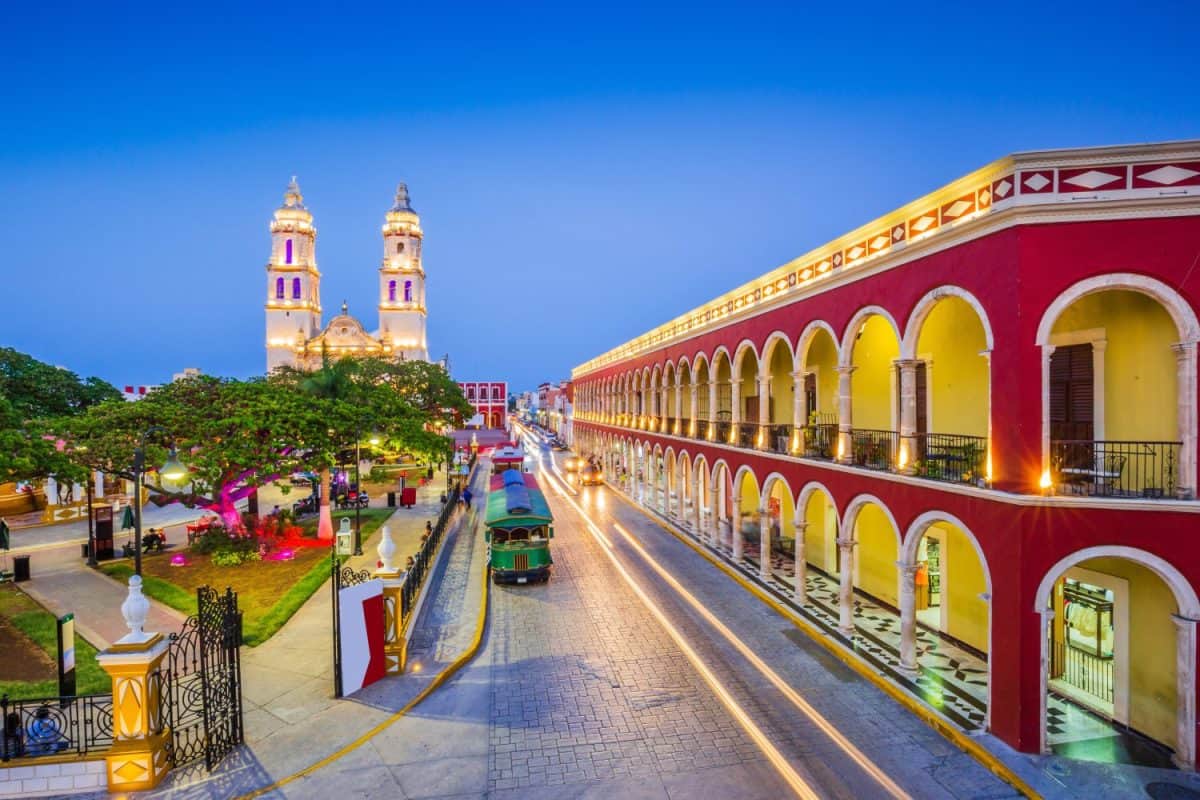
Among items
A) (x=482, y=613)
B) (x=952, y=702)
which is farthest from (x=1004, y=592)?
(x=482, y=613)

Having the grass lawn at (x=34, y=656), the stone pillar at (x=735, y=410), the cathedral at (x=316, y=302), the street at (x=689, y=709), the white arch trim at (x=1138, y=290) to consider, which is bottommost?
the street at (x=689, y=709)

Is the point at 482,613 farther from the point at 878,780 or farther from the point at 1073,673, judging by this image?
the point at 1073,673

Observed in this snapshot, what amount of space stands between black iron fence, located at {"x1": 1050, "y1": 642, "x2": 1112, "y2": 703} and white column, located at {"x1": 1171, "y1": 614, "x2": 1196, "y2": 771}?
1.64m

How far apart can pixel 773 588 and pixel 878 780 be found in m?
8.56

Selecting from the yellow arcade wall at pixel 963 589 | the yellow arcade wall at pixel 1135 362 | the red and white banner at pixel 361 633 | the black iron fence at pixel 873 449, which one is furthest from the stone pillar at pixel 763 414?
the red and white banner at pixel 361 633

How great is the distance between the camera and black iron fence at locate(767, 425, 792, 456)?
16.7 m

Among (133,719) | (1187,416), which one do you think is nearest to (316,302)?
(133,719)

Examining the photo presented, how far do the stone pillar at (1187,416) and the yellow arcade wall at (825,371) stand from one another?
30.5 ft

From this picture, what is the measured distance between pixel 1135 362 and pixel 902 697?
6419 millimetres

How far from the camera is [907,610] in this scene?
11.4 meters

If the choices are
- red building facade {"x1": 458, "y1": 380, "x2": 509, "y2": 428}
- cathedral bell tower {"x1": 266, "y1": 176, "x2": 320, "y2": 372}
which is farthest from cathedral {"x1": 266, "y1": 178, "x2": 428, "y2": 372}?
red building facade {"x1": 458, "y1": 380, "x2": 509, "y2": 428}

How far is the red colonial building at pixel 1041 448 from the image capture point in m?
8.53

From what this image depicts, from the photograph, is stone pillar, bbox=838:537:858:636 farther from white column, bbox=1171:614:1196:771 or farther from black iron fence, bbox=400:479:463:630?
black iron fence, bbox=400:479:463:630

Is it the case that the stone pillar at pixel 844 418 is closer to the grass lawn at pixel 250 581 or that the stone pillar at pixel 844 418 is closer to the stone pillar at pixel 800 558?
the stone pillar at pixel 800 558
